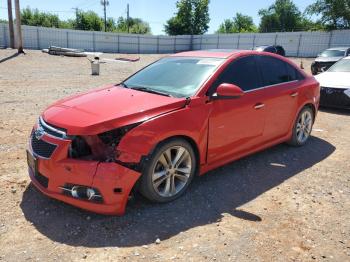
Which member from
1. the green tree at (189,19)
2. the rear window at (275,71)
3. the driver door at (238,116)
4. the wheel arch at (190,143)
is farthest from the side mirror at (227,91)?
the green tree at (189,19)

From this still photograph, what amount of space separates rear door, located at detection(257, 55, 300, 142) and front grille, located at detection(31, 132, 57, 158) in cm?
294

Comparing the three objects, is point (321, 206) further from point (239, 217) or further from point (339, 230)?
point (239, 217)

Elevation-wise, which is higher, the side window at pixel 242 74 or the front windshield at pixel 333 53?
the side window at pixel 242 74

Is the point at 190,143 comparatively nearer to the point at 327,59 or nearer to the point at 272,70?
the point at 272,70

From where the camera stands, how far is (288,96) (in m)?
5.34

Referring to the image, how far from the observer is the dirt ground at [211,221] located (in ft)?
9.97

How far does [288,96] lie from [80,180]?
348cm

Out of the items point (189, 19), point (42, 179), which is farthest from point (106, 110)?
point (189, 19)

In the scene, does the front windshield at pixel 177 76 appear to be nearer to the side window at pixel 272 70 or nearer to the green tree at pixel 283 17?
the side window at pixel 272 70

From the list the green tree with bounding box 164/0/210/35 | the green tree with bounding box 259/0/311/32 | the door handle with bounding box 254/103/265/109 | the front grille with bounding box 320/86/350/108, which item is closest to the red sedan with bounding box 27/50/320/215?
the door handle with bounding box 254/103/265/109

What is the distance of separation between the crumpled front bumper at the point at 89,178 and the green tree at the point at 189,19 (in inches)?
2083

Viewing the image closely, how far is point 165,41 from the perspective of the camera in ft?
134

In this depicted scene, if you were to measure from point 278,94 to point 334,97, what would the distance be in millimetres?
4585

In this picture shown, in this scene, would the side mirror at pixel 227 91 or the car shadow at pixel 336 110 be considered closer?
the side mirror at pixel 227 91
